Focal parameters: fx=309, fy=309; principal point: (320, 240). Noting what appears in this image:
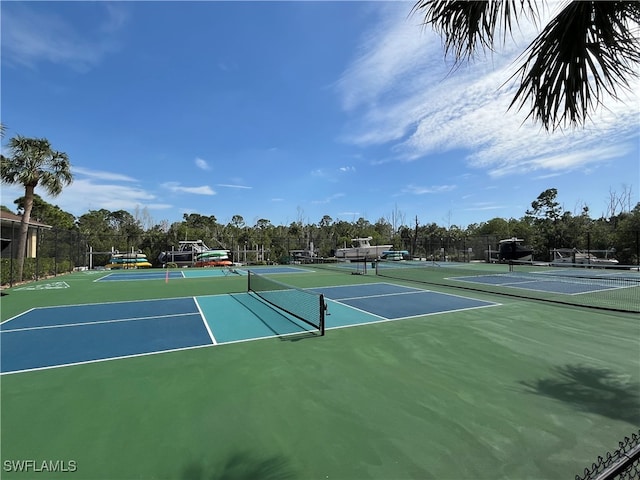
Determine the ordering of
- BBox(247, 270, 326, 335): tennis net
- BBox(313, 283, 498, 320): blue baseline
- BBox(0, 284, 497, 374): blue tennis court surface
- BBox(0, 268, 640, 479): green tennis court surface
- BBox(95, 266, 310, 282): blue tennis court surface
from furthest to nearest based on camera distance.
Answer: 1. BBox(95, 266, 310, 282): blue tennis court surface
2. BBox(313, 283, 498, 320): blue baseline
3. BBox(247, 270, 326, 335): tennis net
4. BBox(0, 284, 497, 374): blue tennis court surface
5. BBox(0, 268, 640, 479): green tennis court surface

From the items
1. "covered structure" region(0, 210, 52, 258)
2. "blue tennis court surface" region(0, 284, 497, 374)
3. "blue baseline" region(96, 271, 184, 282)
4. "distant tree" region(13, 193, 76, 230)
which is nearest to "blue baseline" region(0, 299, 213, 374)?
"blue tennis court surface" region(0, 284, 497, 374)

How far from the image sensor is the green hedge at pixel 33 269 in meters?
14.1

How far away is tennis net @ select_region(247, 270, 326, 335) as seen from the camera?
762 centimetres

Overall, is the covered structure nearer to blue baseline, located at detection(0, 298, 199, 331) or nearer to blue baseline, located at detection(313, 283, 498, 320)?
blue baseline, located at detection(0, 298, 199, 331)

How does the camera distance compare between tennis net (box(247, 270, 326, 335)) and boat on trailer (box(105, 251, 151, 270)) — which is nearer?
tennis net (box(247, 270, 326, 335))

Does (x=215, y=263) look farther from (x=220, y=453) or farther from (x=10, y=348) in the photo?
(x=220, y=453)

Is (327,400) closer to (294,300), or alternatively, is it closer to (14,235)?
(294,300)

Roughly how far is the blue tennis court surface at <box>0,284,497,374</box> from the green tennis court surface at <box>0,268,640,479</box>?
0.28 feet

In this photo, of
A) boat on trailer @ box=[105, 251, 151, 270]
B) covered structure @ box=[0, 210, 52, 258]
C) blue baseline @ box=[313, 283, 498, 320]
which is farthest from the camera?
boat on trailer @ box=[105, 251, 151, 270]

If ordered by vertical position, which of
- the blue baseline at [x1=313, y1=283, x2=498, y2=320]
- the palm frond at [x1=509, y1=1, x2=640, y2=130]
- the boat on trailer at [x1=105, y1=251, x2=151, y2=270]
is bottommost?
the blue baseline at [x1=313, y1=283, x2=498, y2=320]

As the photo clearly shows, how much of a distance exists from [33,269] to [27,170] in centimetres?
534

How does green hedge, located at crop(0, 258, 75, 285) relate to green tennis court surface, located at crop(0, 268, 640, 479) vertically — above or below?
above

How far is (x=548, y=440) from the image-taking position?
3.10 metres

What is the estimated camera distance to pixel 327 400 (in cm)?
388
